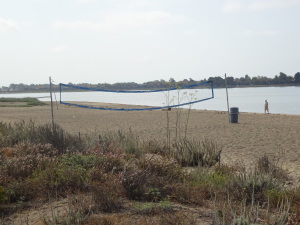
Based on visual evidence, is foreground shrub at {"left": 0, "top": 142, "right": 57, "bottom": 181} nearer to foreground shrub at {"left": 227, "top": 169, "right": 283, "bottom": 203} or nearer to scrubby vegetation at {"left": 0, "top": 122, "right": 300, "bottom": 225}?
scrubby vegetation at {"left": 0, "top": 122, "right": 300, "bottom": 225}

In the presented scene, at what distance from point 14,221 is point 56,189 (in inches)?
40.1

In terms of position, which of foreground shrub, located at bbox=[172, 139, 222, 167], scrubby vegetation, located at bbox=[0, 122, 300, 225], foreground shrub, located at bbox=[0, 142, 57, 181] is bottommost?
foreground shrub, located at bbox=[172, 139, 222, 167]

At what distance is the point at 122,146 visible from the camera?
28.3 ft

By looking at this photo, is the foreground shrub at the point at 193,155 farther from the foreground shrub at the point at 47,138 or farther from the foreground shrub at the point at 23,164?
the foreground shrub at the point at 23,164

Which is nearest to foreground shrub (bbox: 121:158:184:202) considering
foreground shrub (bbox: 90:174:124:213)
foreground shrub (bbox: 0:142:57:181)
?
foreground shrub (bbox: 90:174:124:213)

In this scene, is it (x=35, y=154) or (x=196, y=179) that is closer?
(x=196, y=179)

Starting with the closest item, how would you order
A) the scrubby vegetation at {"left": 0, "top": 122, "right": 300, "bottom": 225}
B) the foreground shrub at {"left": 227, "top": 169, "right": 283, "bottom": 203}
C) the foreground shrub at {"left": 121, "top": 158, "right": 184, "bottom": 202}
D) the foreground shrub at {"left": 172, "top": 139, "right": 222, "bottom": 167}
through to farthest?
the scrubby vegetation at {"left": 0, "top": 122, "right": 300, "bottom": 225}, the foreground shrub at {"left": 121, "top": 158, "right": 184, "bottom": 202}, the foreground shrub at {"left": 227, "top": 169, "right": 283, "bottom": 203}, the foreground shrub at {"left": 172, "top": 139, "right": 222, "bottom": 167}

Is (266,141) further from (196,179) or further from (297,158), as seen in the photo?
(196,179)

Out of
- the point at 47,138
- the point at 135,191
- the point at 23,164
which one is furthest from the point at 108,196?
the point at 47,138

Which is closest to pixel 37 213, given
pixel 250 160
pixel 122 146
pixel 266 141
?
pixel 122 146

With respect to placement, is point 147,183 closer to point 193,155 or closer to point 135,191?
point 135,191

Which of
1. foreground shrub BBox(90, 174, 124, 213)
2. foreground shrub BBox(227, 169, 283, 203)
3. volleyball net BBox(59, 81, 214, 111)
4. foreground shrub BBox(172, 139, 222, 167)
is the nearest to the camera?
foreground shrub BBox(90, 174, 124, 213)

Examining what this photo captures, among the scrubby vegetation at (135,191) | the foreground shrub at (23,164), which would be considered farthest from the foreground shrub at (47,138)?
the foreground shrub at (23,164)

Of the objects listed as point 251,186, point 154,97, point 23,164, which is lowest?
point 154,97
